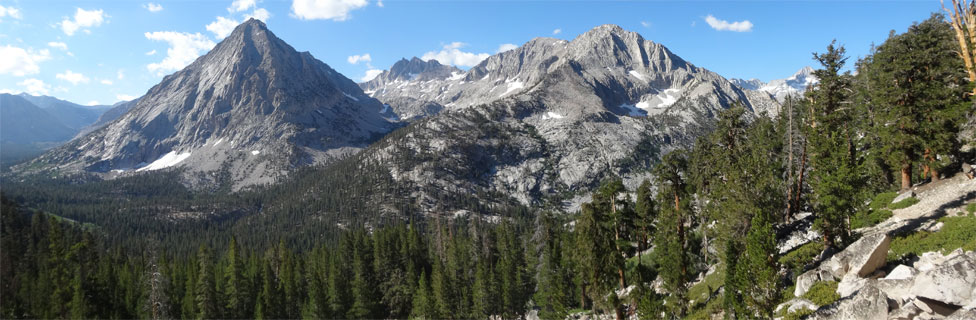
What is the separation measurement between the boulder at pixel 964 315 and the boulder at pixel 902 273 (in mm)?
5098

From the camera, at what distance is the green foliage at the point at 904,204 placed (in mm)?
30703

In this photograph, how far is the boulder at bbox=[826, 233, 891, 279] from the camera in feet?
74.2

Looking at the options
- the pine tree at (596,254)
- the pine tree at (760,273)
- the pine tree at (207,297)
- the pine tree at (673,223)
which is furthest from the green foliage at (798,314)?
the pine tree at (207,297)

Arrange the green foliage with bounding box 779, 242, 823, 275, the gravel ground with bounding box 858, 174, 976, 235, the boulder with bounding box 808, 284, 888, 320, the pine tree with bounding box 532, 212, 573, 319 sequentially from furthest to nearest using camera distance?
the pine tree with bounding box 532, 212, 573, 319, the green foliage with bounding box 779, 242, 823, 275, the gravel ground with bounding box 858, 174, 976, 235, the boulder with bounding box 808, 284, 888, 320

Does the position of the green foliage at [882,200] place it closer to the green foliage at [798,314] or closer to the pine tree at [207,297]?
the green foliage at [798,314]

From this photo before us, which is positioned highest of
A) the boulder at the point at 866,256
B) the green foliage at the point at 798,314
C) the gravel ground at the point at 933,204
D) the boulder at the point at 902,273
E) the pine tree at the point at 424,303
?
the gravel ground at the point at 933,204

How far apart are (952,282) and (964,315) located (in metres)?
3.09

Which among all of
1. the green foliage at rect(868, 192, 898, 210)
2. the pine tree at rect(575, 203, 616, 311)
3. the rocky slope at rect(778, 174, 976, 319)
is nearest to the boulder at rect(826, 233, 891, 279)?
the rocky slope at rect(778, 174, 976, 319)

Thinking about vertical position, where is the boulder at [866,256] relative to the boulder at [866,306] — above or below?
above

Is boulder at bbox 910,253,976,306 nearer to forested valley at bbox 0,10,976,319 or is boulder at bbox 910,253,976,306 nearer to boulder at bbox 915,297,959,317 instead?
boulder at bbox 915,297,959,317

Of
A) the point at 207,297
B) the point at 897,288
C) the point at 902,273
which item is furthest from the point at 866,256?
the point at 207,297

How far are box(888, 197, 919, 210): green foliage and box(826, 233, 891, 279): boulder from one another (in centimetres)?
1118

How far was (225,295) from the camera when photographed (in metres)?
73.2

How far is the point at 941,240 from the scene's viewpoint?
75.5ft
